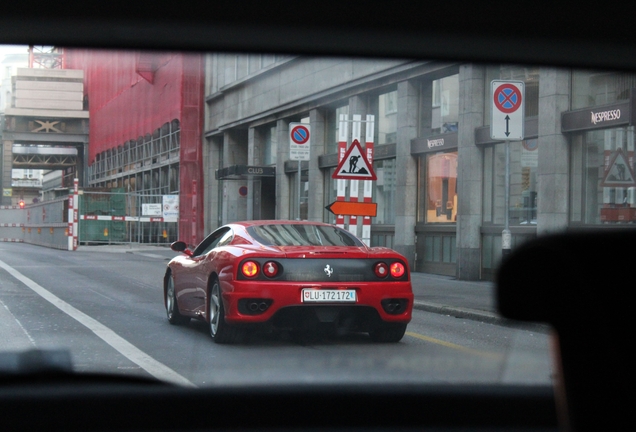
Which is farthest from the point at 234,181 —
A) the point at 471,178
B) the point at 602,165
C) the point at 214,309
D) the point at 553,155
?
the point at 214,309

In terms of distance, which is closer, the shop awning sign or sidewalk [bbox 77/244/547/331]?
sidewalk [bbox 77/244/547/331]

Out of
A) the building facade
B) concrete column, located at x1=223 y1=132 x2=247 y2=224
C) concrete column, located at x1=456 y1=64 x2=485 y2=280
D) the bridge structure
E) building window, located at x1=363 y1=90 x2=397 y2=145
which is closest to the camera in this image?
the building facade

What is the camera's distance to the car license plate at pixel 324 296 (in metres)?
7.79

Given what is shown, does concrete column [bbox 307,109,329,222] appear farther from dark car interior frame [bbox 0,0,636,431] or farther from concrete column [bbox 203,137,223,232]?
dark car interior frame [bbox 0,0,636,431]

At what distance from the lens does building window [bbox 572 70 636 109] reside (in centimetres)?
1456

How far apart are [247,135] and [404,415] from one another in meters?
31.1

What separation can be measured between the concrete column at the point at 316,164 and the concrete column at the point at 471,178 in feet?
27.8

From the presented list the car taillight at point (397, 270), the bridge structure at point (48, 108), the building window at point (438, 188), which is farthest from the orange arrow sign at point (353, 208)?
the bridge structure at point (48, 108)

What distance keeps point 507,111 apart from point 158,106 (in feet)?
106

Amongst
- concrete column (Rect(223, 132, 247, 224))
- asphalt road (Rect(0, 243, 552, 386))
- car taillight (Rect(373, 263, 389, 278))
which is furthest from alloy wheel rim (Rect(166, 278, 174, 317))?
concrete column (Rect(223, 132, 247, 224))

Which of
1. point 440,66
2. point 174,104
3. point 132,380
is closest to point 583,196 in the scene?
point 440,66

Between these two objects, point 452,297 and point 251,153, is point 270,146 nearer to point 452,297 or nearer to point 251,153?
point 251,153

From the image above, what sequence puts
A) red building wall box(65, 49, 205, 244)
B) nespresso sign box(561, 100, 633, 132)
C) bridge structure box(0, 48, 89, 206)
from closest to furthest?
1. nespresso sign box(561, 100, 633, 132)
2. red building wall box(65, 49, 205, 244)
3. bridge structure box(0, 48, 89, 206)

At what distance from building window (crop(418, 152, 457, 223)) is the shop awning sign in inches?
273
